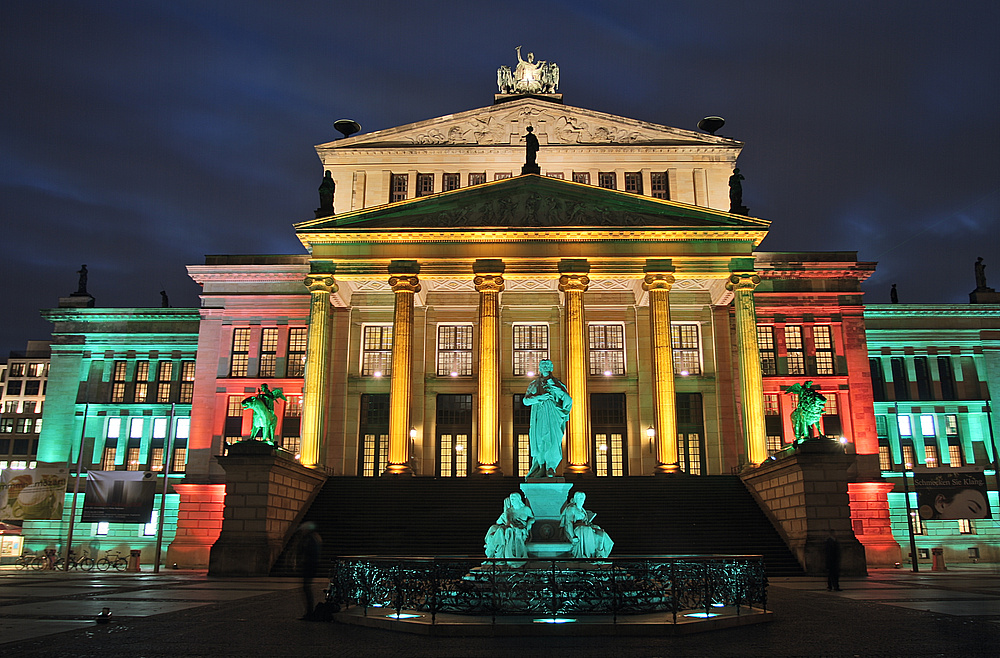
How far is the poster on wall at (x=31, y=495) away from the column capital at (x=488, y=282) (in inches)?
1132

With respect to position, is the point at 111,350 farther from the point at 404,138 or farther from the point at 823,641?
the point at 823,641

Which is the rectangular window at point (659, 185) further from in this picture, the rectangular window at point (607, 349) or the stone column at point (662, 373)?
the stone column at point (662, 373)

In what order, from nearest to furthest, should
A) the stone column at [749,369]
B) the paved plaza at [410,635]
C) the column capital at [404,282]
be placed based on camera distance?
1. the paved plaza at [410,635]
2. the stone column at [749,369]
3. the column capital at [404,282]

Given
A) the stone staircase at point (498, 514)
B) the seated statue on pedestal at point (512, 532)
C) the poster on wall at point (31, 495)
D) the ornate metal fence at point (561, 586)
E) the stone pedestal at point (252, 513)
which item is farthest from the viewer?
the poster on wall at point (31, 495)

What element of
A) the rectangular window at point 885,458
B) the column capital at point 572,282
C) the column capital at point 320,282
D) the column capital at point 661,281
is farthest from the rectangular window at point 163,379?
the rectangular window at point 885,458

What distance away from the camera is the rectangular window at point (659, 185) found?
50594mm

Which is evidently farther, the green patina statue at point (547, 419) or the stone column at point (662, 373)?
the stone column at point (662, 373)

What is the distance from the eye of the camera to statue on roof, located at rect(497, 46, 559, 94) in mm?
53062

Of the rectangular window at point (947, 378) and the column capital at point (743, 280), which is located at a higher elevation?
the column capital at point (743, 280)

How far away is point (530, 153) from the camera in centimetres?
4328

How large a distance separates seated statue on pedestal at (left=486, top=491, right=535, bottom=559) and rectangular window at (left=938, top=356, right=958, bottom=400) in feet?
155

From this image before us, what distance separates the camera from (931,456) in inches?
2105

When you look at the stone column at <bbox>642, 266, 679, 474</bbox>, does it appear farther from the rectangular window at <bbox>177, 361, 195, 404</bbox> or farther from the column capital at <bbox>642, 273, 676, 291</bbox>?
the rectangular window at <bbox>177, 361, 195, 404</bbox>

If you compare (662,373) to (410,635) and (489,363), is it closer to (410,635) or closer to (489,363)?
(489,363)
